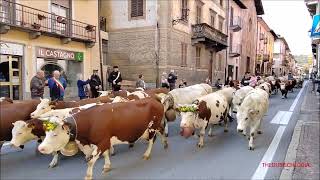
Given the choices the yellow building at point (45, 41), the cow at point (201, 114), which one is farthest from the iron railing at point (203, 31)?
the cow at point (201, 114)

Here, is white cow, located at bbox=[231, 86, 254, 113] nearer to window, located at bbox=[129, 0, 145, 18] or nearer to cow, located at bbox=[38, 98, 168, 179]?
cow, located at bbox=[38, 98, 168, 179]

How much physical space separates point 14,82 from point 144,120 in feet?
38.6

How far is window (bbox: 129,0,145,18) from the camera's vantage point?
84.0 ft

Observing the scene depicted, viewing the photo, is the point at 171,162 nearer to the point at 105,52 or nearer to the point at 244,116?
the point at 244,116

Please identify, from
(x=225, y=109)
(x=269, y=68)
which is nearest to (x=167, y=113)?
(x=225, y=109)

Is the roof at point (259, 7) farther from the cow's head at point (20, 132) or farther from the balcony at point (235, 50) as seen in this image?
the cow's head at point (20, 132)

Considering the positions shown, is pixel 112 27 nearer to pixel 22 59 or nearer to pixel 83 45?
pixel 83 45

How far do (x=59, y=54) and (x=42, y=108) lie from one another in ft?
41.0

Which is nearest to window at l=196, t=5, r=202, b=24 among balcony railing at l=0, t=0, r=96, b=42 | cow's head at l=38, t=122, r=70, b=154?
balcony railing at l=0, t=0, r=96, b=42

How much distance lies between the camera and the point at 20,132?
6.13 meters


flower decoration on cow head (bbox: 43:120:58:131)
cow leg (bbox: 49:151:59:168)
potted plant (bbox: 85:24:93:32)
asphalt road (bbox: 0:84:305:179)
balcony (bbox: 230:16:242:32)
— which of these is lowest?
asphalt road (bbox: 0:84:305:179)

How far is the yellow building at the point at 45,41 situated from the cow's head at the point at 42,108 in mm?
9010

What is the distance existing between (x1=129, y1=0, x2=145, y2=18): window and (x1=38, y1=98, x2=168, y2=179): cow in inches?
780

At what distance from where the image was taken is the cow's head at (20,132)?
608 centimetres
